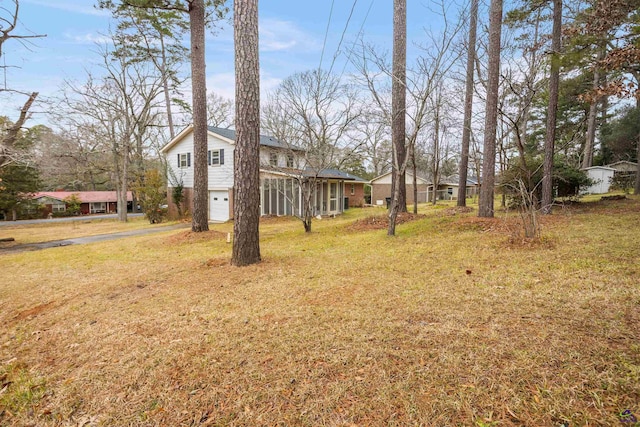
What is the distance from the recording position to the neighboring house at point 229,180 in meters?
15.5

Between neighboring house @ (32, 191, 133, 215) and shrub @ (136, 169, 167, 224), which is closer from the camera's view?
shrub @ (136, 169, 167, 224)

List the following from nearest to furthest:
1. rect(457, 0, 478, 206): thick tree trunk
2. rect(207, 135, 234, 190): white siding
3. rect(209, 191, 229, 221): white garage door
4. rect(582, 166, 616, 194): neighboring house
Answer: rect(457, 0, 478, 206): thick tree trunk, rect(207, 135, 234, 190): white siding, rect(209, 191, 229, 221): white garage door, rect(582, 166, 616, 194): neighboring house

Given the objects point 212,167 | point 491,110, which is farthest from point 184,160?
point 491,110

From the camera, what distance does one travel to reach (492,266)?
432 centimetres

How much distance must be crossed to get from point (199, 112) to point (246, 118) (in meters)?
5.24

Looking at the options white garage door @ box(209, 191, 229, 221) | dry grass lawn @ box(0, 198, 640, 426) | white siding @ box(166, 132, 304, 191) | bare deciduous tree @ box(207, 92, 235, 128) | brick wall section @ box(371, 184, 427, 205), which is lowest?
dry grass lawn @ box(0, 198, 640, 426)

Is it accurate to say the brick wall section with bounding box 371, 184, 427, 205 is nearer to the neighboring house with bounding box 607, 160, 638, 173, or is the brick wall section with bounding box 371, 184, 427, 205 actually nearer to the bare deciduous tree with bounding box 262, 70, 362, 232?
the neighboring house with bounding box 607, 160, 638, 173

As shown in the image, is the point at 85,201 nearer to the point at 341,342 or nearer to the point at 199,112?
the point at 199,112

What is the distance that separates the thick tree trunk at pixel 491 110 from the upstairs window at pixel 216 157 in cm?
1286

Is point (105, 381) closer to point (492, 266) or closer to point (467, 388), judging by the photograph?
point (467, 388)

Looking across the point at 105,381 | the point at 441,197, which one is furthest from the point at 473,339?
the point at 441,197

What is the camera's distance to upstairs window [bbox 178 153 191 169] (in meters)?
17.5

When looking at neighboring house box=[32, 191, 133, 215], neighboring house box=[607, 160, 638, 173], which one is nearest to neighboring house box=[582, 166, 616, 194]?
neighboring house box=[607, 160, 638, 173]

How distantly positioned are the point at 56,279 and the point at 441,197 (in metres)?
34.9
